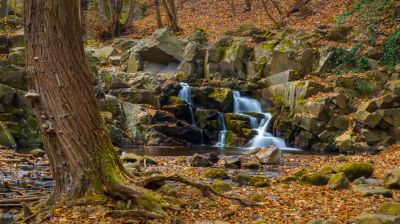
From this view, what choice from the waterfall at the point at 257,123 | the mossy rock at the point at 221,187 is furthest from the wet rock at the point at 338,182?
the waterfall at the point at 257,123

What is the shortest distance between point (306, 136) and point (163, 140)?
6.30 meters

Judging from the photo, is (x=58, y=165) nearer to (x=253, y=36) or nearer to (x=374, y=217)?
(x=374, y=217)

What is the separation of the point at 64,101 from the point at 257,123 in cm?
1607

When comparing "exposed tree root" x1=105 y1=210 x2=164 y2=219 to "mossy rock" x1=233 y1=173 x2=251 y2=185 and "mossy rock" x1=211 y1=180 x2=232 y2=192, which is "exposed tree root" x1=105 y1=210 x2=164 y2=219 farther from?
"mossy rock" x1=233 y1=173 x2=251 y2=185

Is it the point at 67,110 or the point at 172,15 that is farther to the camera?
the point at 172,15

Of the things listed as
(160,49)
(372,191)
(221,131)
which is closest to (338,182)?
(372,191)

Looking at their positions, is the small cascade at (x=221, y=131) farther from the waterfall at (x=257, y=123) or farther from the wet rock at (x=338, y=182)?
the wet rock at (x=338, y=182)

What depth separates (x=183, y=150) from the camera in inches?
774

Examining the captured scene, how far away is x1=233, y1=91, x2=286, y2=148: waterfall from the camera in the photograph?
2123cm

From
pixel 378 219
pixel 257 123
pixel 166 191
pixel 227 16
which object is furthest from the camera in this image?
pixel 227 16

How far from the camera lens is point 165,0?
3158 centimetres

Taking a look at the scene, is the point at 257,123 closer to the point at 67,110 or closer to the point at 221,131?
the point at 221,131

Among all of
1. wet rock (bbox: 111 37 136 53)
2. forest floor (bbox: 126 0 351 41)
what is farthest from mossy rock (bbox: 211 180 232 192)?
wet rock (bbox: 111 37 136 53)

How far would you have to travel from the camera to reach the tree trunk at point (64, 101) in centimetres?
703
